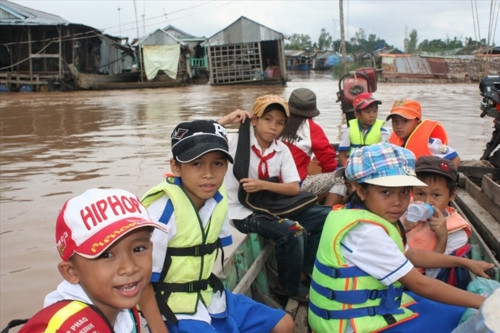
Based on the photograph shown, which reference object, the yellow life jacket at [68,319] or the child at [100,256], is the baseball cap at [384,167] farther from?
the yellow life jacket at [68,319]

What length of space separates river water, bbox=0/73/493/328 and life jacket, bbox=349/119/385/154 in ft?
9.46

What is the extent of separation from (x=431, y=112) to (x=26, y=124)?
11546mm

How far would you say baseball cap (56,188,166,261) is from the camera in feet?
4.45

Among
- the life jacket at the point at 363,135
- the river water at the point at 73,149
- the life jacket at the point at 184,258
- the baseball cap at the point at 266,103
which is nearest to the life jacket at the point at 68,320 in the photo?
the life jacket at the point at 184,258

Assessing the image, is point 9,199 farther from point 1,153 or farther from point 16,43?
point 16,43

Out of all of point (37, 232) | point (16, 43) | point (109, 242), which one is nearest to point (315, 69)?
point (16, 43)

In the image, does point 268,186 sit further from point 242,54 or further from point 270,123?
point 242,54

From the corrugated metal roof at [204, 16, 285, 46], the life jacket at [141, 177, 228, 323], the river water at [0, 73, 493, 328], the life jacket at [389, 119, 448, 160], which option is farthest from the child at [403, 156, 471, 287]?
the corrugated metal roof at [204, 16, 285, 46]

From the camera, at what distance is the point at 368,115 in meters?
4.07

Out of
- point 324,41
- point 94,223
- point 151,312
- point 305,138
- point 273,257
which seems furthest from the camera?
point 324,41

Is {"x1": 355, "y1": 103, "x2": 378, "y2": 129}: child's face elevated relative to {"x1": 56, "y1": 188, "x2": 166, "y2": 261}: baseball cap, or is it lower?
elevated

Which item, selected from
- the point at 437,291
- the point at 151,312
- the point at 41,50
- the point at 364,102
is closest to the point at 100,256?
the point at 151,312

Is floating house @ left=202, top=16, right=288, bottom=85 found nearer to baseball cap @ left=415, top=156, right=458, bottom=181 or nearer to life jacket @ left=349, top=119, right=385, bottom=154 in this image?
life jacket @ left=349, top=119, right=385, bottom=154

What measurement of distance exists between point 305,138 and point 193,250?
1.96m
